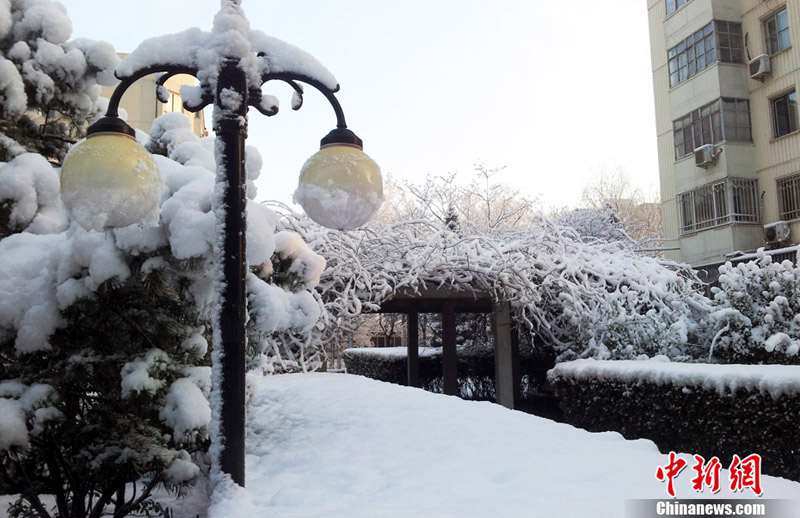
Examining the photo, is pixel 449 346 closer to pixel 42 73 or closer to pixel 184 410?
pixel 42 73

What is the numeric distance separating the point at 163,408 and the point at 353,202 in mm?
1670

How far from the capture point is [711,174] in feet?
57.9

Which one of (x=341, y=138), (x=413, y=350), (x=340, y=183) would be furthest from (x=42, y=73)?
(x=413, y=350)

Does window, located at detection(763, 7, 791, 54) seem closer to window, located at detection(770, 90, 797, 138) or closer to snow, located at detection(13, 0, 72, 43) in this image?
window, located at detection(770, 90, 797, 138)

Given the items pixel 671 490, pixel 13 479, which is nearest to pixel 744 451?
pixel 671 490

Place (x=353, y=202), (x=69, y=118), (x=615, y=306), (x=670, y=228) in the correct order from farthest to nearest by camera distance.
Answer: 1. (x=670, y=228)
2. (x=615, y=306)
3. (x=69, y=118)
4. (x=353, y=202)

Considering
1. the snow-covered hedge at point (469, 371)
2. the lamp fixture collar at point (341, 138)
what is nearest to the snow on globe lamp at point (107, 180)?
the lamp fixture collar at point (341, 138)

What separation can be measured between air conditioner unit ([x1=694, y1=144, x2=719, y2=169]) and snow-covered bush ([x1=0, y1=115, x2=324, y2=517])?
55.2 ft

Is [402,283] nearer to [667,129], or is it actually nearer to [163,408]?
[163,408]

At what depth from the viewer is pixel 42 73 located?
16.9ft

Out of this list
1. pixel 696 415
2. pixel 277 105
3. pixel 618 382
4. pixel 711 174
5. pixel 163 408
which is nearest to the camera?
pixel 277 105

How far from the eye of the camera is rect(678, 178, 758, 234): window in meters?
17.0

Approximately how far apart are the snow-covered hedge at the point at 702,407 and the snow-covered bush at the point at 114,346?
16.3ft

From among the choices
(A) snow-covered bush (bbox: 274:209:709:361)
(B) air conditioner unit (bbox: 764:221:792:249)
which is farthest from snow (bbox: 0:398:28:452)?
(B) air conditioner unit (bbox: 764:221:792:249)
